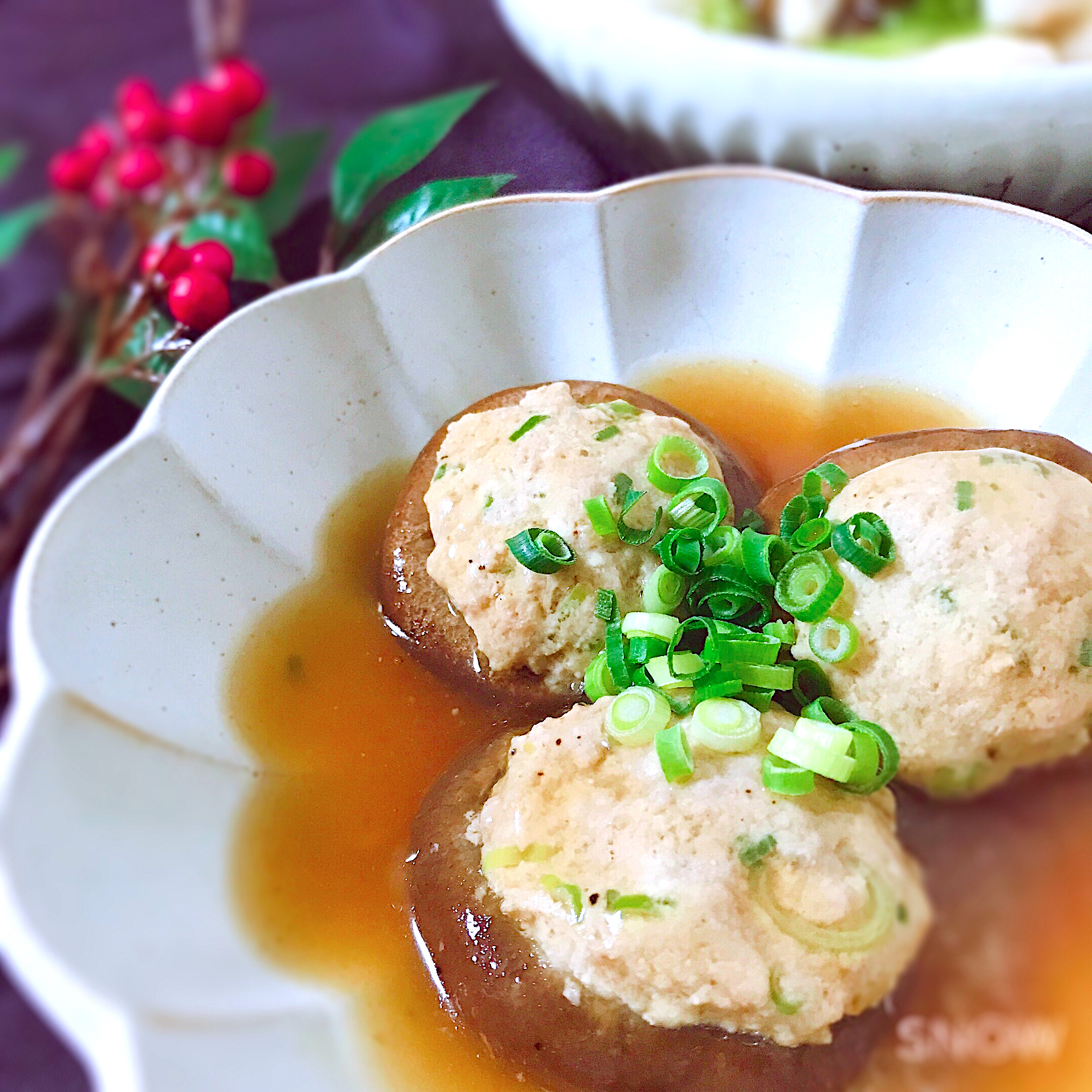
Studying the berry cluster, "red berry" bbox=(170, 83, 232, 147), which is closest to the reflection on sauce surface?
the berry cluster

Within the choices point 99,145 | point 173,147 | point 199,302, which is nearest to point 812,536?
point 199,302

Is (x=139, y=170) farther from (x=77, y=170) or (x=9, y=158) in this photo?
(x=9, y=158)

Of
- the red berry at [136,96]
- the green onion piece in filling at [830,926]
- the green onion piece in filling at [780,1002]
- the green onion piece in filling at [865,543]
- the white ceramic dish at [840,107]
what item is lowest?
the green onion piece in filling at [780,1002]

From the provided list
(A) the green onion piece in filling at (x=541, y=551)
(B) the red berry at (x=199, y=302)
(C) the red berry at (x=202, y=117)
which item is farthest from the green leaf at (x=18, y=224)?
(A) the green onion piece in filling at (x=541, y=551)

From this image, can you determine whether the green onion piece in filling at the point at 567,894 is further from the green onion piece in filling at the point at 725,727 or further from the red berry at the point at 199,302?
the red berry at the point at 199,302

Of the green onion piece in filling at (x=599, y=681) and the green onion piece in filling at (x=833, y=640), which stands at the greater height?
the green onion piece in filling at (x=833, y=640)

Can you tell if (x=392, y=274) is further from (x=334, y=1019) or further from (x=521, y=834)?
(x=334, y=1019)

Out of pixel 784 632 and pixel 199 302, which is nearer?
pixel 784 632
